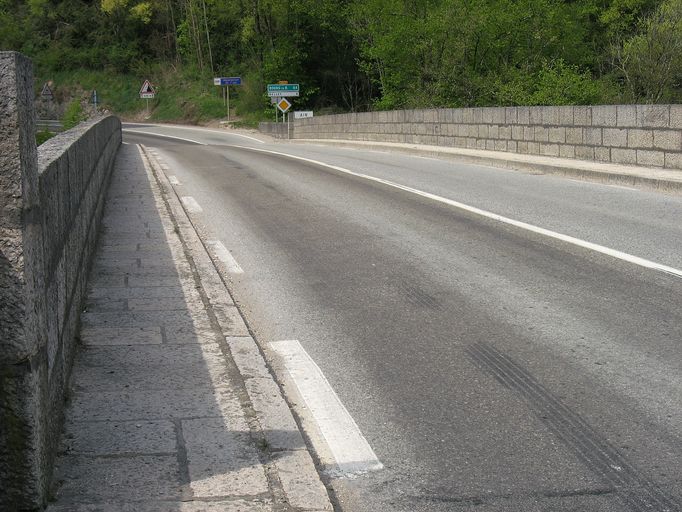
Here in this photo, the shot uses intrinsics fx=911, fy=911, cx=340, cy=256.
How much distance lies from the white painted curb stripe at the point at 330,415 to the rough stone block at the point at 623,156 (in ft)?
44.3

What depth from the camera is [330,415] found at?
4.54 metres

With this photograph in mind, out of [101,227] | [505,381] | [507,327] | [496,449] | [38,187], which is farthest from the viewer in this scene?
[101,227]

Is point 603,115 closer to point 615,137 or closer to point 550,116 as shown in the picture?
point 615,137

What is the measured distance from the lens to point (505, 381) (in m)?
5.00

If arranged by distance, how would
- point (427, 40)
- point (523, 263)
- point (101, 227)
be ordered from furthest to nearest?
point (427, 40) < point (101, 227) < point (523, 263)

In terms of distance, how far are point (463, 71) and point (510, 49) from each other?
21.8ft

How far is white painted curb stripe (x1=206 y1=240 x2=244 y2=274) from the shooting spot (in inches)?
341

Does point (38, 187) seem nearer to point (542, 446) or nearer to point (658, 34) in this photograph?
point (542, 446)

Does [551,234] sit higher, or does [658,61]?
[658,61]

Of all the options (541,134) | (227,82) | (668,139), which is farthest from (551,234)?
(227,82)

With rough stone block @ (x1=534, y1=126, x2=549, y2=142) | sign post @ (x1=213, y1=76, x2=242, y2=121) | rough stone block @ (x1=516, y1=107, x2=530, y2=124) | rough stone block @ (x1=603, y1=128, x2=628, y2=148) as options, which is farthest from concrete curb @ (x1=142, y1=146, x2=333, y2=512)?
sign post @ (x1=213, y1=76, x2=242, y2=121)

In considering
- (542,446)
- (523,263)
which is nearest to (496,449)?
(542,446)

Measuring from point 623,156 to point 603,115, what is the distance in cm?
104

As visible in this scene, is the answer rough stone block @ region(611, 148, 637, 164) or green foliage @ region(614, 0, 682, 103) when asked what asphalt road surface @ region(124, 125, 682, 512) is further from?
green foliage @ region(614, 0, 682, 103)
